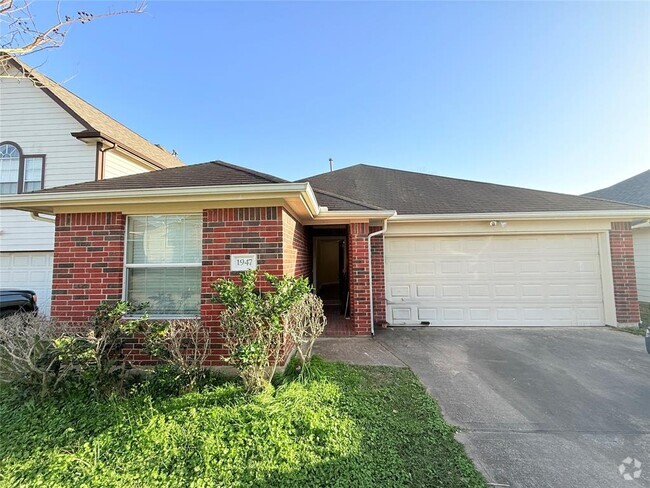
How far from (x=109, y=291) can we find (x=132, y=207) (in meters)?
1.36

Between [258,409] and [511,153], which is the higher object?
[511,153]

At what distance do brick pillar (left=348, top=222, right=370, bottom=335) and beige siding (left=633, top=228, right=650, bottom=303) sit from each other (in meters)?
10.6

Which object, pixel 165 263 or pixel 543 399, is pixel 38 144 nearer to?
pixel 165 263

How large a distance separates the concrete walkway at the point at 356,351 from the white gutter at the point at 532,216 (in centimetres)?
310

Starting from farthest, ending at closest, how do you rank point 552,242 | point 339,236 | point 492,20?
point 339,236 → point 552,242 → point 492,20

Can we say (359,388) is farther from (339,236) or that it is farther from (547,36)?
(547,36)

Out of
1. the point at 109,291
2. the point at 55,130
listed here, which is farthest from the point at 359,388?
the point at 55,130

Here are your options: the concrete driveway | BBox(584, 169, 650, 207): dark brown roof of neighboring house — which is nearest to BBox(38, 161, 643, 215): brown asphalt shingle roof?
the concrete driveway

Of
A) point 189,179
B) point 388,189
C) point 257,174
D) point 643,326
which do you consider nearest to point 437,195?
point 388,189

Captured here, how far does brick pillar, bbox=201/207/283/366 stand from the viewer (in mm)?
4184

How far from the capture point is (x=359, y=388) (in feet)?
12.0

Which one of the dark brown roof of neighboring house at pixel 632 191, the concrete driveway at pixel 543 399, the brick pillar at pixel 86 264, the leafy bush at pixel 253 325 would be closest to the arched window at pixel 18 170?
the brick pillar at pixel 86 264

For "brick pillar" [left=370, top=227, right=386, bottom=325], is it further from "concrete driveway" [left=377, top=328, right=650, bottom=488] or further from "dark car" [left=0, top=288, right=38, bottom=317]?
"dark car" [left=0, top=288, right=38, bottom=317]

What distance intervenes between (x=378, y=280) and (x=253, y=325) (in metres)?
4.27
